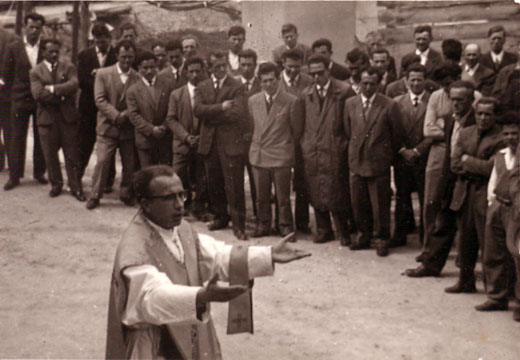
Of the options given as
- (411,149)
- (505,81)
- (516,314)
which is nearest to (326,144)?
(411,149)

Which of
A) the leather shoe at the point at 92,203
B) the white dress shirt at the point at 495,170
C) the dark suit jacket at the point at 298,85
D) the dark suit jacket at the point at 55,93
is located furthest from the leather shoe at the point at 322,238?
the dark suit jacket at the point at 55,93

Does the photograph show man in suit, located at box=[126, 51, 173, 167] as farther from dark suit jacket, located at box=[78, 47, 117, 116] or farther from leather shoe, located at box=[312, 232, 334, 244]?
leather shoe, located at box=[312, 232, 334, 244]

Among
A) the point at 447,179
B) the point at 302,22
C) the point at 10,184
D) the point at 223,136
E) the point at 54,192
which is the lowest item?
the point at 54,192

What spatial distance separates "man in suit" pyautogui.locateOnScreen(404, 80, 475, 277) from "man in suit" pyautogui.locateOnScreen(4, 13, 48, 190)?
3776 mm

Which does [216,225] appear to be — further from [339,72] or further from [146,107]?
[339,72]

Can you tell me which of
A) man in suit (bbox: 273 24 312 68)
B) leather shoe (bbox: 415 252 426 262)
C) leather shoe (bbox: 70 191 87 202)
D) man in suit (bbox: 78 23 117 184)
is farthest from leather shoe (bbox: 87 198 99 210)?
leather shoe (bbox: 415 252 426 262)

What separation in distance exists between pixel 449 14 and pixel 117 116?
3957 millimetres

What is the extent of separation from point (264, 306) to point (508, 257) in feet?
5.83

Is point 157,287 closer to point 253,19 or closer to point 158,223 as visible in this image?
point 158,223

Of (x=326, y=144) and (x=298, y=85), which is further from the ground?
(x=298, y=85)

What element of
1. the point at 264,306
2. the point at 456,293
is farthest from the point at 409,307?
the point at 264,306

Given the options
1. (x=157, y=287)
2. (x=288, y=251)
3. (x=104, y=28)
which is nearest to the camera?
(x=157, y=287)

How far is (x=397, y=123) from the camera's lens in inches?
293

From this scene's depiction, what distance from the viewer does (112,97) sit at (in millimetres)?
8664
